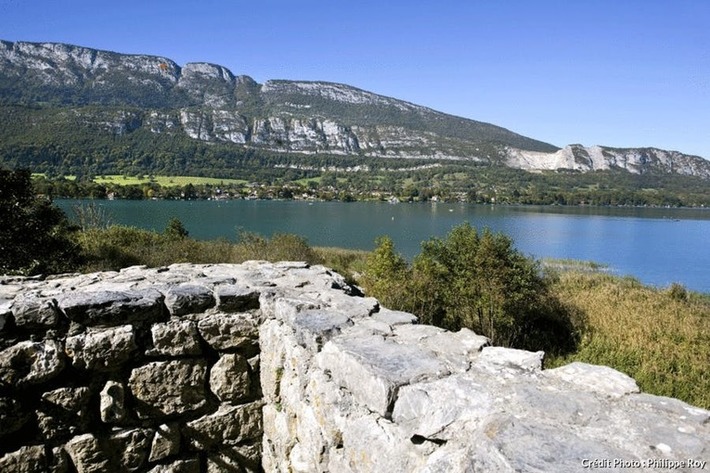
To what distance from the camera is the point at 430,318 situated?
42.4 feet

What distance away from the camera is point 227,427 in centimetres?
394

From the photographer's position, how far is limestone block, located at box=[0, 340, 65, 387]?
3.14 meters

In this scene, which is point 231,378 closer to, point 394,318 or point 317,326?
point 317,326

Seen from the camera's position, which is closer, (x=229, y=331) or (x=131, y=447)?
(x=131, y=447)

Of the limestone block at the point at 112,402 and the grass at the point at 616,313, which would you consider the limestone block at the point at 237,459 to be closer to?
the limestone block at the point at 112,402

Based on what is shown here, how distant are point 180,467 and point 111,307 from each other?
5.06ft

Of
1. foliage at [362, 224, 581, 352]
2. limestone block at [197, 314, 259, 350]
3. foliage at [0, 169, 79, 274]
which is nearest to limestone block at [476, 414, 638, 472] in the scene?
limestone block at [197, 314, 259, 350]

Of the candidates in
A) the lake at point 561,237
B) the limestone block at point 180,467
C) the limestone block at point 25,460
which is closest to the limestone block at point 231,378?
the limestone block at point 180,467

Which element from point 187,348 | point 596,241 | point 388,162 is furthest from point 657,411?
point 388,162

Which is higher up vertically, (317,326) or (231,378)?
(317,326)

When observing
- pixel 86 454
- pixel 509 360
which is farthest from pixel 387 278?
pixel 509 360

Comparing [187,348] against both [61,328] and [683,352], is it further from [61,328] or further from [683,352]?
[683,352]

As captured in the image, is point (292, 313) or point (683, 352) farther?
point (683, 352)

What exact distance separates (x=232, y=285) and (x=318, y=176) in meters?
159
